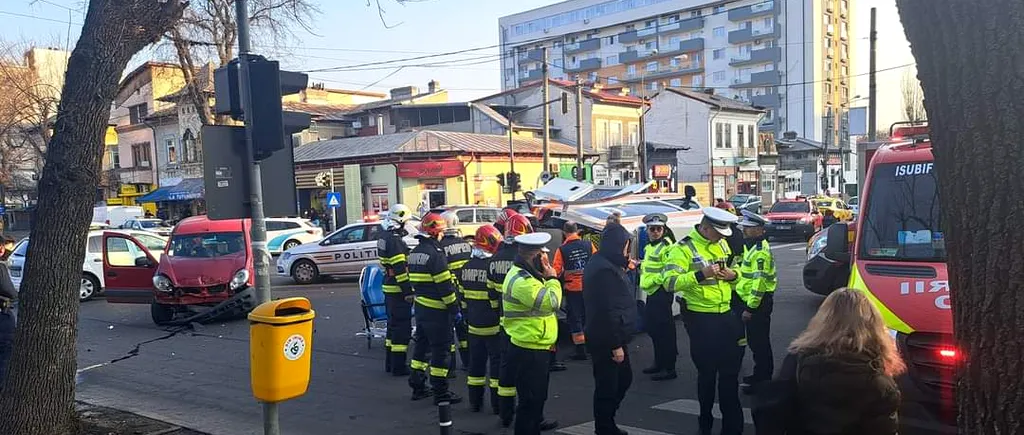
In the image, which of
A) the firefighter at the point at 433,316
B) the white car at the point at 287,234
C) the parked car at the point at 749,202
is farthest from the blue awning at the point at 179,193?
the firefighter at the point at 433,316

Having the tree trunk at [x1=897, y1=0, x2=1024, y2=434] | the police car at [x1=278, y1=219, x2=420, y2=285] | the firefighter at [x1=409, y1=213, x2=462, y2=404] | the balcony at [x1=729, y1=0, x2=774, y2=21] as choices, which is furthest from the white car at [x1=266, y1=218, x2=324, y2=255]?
the balcony at [x1=729, y1=0, x2=774, y2=21]

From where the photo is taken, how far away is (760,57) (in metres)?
77.4

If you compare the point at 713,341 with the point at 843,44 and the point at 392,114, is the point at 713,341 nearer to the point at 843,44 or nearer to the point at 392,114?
the point at 392,114

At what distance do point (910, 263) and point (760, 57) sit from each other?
77286 mm

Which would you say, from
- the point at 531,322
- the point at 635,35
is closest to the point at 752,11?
the point at 635,35

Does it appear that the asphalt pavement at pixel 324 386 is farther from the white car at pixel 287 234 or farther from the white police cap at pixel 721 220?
the white car at pixel 287 234

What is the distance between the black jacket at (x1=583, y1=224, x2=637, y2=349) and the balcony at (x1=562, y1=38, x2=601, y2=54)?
294 ft

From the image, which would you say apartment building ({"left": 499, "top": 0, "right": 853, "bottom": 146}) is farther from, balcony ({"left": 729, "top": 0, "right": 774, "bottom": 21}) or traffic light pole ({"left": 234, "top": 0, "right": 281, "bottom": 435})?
traffic light pole ({"left": 234, "top": 0, "right": 281, "bottom": 435})

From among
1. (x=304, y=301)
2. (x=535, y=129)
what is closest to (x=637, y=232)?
(x=304, y=301)

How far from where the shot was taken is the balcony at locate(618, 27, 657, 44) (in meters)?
87.1

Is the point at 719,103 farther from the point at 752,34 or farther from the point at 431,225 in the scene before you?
the point at 431,225

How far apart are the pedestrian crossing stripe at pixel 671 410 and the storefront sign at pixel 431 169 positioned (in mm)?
28846

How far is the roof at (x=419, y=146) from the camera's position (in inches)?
1391

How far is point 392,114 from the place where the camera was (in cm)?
4362
